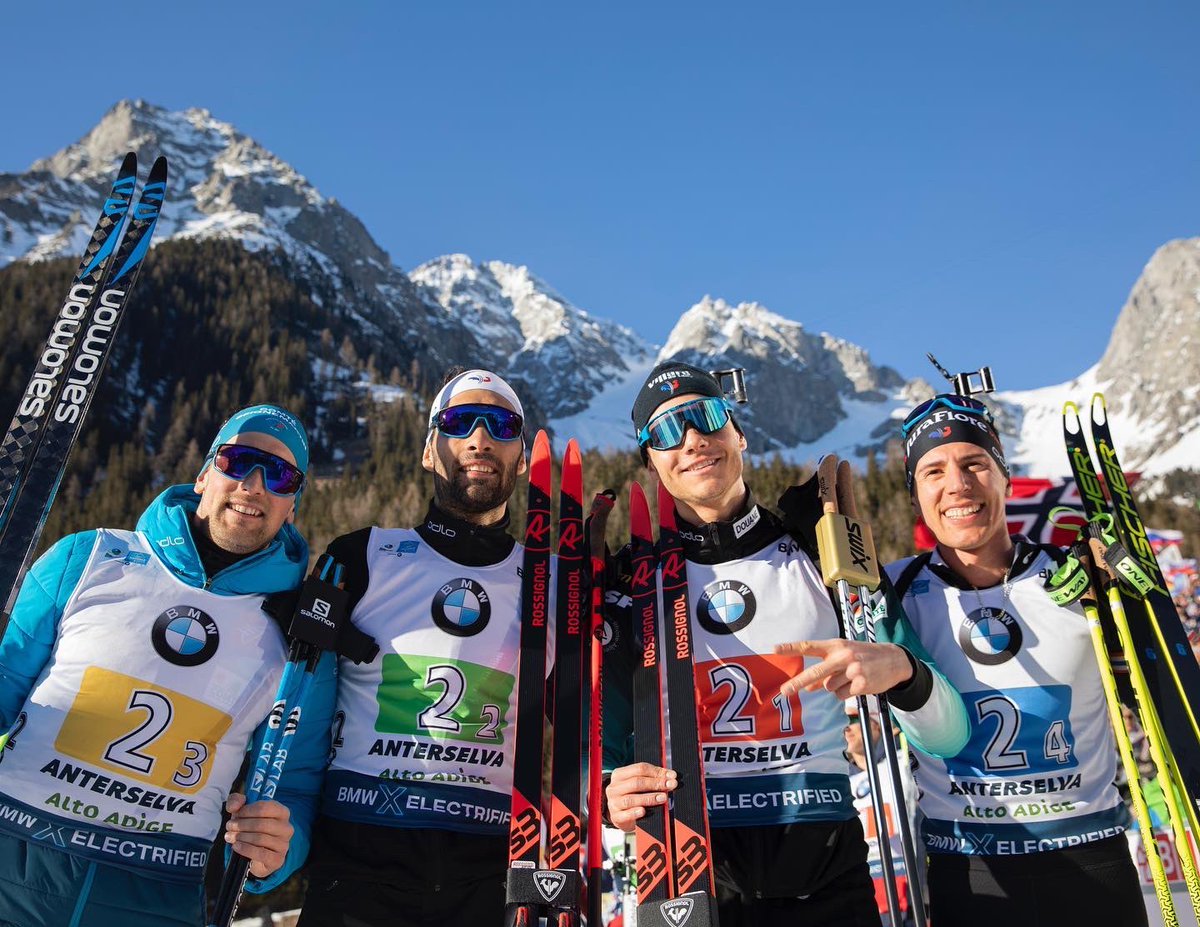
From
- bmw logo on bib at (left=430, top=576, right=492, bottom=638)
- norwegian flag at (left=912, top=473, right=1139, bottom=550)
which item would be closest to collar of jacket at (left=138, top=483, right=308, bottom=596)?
bmw logo on bib at (left=430, top=576, right=492, bottom=638)

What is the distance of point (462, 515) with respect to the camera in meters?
4.52

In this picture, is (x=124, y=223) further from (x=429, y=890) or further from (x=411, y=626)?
(x=429, y=890)

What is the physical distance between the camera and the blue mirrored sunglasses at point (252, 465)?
418 cm

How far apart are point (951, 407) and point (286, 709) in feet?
12.1

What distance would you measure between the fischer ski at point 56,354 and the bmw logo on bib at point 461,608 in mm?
2170

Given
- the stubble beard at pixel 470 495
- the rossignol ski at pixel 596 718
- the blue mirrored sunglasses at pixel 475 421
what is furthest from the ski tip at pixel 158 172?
the rossignol ski at pixel 596 718

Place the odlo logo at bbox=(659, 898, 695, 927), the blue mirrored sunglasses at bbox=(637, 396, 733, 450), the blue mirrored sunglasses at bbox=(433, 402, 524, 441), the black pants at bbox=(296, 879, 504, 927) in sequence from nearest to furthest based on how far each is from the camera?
1. the odlo logo at bbox=(659, 898, 695, 927)
2. the black pants at bbox=(296, 879, 504, 927)
3. the blue mirrored sunglasses at bbox=(637, 396, 733, 450)
4. the blue mirrored sunglasses at bbox=(433, 402, 524, 441)

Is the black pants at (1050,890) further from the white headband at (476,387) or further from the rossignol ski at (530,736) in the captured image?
the white headband at (476,387)

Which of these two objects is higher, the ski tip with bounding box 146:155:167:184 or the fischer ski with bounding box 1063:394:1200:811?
the ski tip with bounding box 146:155:167:184

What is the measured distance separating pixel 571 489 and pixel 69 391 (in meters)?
2.88

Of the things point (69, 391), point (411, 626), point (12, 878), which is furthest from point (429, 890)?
point (69, 391)

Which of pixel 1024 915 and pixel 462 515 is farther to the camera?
pixel 462 515

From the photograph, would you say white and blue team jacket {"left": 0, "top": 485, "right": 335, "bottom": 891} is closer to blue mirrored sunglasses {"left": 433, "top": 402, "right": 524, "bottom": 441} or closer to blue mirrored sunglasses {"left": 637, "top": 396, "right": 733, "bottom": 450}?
blue mirrored sunglasses {"left": 433, "top": 402, "right": 524, "bottom": 441}

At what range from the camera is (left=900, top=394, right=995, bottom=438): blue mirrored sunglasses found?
4.56 meters
